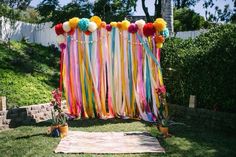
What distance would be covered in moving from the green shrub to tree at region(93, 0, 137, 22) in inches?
388

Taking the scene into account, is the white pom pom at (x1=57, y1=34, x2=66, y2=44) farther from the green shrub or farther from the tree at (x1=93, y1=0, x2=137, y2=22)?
the tree at (x1=93, y1=0, x2=137, y2=22)

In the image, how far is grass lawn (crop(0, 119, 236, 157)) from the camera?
6551 millimetres

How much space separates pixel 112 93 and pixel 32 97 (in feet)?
7.48

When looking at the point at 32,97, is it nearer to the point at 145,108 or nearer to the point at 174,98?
the point at 145,108

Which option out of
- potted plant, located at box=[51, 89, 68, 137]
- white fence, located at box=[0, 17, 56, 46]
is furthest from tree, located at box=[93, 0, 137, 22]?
potted plant, located at box=[51, 89, 68, 137]

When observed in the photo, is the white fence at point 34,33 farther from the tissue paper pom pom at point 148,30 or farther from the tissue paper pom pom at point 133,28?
the tissue paper pom pom at point 148,30

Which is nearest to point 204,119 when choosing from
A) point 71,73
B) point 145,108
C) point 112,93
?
point 145,108

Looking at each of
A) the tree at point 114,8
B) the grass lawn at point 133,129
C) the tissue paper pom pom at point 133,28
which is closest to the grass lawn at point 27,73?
the grass lawn at point 133,129

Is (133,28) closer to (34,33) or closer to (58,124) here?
(58,124)

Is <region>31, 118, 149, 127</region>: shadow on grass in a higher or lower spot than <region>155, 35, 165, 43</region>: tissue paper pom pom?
lower

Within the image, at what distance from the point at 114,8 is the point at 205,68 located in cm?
1277

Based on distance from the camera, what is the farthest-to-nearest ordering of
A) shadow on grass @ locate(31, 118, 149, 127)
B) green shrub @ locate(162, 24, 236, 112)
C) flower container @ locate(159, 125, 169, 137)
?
shadow on grass @ locate(31, 118, 149, 127)
green shrub @ locate(162, 24, 236, 112)
flower container @ locate(159, 125, 169, 137)

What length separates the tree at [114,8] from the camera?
797 inches

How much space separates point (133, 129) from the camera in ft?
28.2
